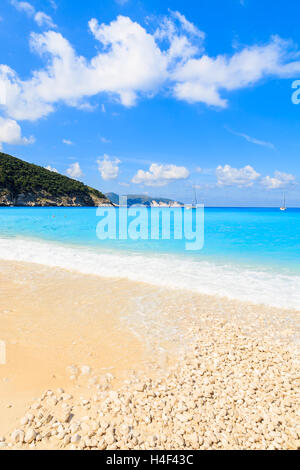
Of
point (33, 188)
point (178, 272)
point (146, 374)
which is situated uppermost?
point (33, 188)

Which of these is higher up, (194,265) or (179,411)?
(194,265)

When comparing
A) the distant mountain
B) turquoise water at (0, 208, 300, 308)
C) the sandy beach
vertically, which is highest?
the distant mountain

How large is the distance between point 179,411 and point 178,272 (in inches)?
316

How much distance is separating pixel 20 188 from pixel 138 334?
125 metres

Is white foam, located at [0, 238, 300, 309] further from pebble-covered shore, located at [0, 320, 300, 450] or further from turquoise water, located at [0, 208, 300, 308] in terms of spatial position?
pebble-covered shore, located at [0, 320, 300, 450]

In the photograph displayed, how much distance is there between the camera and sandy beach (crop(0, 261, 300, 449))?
2.86 meters

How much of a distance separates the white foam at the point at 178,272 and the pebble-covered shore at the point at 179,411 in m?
4.31

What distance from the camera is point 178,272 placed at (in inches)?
437

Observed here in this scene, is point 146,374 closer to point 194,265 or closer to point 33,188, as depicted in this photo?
point 194,265

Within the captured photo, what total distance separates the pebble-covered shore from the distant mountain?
121164 mm

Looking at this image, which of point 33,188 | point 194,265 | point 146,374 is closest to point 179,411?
point 146,374

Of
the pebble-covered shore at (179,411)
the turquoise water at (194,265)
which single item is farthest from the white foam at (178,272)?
the pebble-covered shore at (179,411)

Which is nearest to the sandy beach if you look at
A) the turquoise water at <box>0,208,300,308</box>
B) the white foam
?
the white foam

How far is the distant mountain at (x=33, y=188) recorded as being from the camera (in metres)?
107
